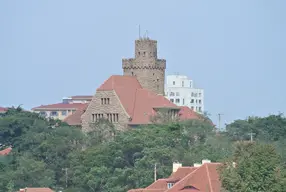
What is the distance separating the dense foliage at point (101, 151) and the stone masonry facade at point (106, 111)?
5.92 feet

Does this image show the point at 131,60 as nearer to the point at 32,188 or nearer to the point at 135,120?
the point at 135,120

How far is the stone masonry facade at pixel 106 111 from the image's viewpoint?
151 meters

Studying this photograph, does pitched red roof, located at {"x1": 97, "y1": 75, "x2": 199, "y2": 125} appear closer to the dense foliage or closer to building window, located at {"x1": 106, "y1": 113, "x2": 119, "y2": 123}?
building window, located at {"x1": 106, "y1": 113, "x2": 119, "y2": 123}

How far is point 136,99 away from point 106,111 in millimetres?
2812

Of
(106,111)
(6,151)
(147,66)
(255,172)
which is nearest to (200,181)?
(255,172)

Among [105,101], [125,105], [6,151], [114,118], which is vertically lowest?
[6,151]

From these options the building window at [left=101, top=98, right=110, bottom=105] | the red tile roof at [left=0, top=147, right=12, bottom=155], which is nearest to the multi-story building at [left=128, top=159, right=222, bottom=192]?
the red tile roof at [left=0, top=147, right=12, bottom=155]

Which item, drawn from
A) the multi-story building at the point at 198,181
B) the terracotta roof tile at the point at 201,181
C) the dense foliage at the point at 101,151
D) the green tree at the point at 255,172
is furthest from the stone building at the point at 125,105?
the green tree at the point at 255,172

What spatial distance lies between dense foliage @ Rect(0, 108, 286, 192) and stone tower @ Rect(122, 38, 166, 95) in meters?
9.28

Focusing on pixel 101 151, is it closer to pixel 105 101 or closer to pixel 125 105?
pixel 125 105

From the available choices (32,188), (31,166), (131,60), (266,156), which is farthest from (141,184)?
(131,60)

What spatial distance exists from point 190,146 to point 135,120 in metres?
15.3

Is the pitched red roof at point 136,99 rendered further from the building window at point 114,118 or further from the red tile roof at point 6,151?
the red tile roof at point 6,151

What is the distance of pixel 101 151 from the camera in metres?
132
